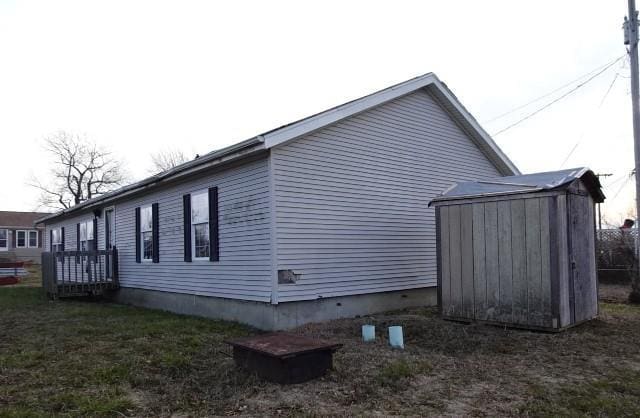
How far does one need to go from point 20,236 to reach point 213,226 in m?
40.8

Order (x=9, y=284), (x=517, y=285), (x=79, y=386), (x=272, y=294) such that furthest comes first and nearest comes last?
1. (x=9, y=284)
2. (x=272, y=294)
3. (x=517, y=285)
4. (x=79, y=386)

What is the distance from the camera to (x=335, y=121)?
9.11m

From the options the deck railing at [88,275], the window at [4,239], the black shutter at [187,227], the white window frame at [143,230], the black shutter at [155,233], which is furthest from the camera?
the window at [4,239]

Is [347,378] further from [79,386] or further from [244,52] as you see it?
[244,52]

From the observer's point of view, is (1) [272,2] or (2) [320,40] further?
(2) [320,40]

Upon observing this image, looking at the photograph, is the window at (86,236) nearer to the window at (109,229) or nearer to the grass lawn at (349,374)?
the window at (109,229)

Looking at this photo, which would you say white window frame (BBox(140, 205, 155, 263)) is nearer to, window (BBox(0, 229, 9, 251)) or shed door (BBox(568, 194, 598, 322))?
shed door (BBox(568, 194, 598, 322))

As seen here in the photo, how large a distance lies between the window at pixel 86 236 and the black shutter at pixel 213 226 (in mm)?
8001

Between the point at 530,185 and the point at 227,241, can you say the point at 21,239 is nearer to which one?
the point at 227,241

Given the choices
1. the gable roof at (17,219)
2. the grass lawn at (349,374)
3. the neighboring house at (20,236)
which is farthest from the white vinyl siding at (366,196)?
the gable roof at (17,219)

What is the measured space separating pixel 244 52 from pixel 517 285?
8.54 m

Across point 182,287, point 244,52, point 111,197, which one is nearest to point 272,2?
point 244,52

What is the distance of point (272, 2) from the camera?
9.59 m

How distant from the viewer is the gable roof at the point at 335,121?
26.8 ft
